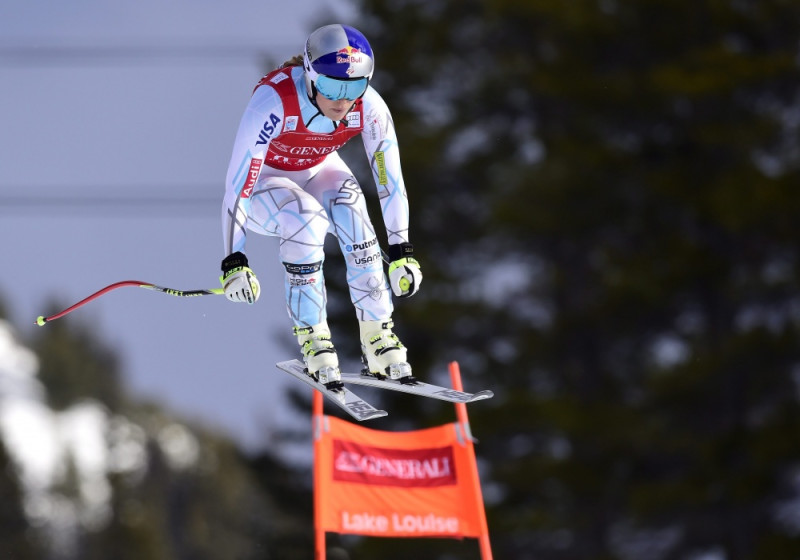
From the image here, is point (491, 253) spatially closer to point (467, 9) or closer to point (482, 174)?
point (482, 174)

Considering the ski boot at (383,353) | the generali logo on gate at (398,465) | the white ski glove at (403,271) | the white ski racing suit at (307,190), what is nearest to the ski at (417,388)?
the ski boot at (383,353)

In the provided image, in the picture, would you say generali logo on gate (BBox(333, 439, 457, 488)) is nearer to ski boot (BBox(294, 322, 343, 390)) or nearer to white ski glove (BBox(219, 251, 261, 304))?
ski boot (BBox(294, 322, 343, 390))

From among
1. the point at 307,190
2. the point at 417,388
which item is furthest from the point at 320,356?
the point at 307,190

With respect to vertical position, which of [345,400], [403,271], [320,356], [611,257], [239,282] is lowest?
[345,400]

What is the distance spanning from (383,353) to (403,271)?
0.51 meters

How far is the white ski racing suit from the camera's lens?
22.0 feet

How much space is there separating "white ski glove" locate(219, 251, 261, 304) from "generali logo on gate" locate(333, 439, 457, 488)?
363 cm

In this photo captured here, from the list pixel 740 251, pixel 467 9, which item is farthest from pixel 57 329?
pixel 740 251

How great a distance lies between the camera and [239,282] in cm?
657

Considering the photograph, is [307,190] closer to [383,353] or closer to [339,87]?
[339,87]

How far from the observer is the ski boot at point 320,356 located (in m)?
7.15

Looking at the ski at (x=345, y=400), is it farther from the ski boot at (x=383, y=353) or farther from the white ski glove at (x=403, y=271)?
the white ski glove at (x=403, y=271)

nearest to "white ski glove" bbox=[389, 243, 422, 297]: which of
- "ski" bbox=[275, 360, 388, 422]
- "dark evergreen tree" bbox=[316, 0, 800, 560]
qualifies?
"ski" bbox=[275, 360, 388, 422]

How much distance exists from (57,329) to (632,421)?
4718 cm
